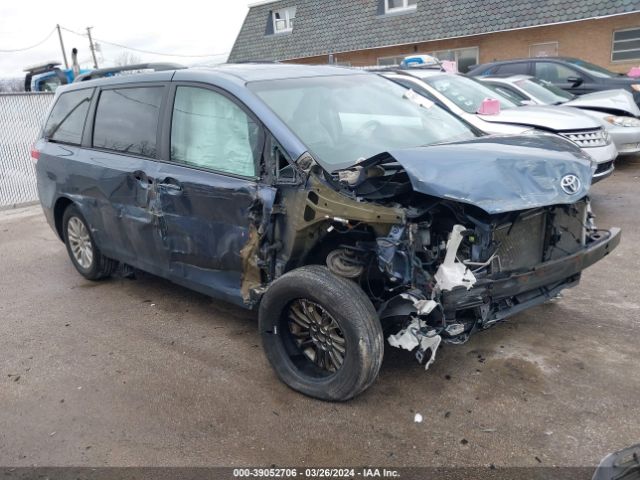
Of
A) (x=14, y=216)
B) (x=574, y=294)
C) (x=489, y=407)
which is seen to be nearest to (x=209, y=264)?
(x=489, y=407)

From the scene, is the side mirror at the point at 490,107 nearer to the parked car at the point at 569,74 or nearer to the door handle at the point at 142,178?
the parked car at the point at 569,74

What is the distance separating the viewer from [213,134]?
3854mm

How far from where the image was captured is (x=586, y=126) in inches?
264

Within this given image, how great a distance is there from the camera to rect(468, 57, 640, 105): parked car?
10742 millimetres

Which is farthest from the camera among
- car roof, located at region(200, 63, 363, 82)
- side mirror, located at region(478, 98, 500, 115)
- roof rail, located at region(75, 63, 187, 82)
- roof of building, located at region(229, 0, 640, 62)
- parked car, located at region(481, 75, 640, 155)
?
roof of building, located at region(229, 0, 640, 62)

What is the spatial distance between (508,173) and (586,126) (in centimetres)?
445

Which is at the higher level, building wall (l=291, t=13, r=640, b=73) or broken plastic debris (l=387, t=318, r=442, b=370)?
building wall (l=291, t=13, r=640, b=73)

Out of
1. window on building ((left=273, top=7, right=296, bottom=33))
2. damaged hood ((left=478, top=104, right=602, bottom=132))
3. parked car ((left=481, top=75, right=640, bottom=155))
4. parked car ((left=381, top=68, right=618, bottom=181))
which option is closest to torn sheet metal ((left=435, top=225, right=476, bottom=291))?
parked car ((left=381, top=68, right=618, bottom=181))

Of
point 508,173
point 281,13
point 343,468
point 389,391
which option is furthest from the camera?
point 281,13

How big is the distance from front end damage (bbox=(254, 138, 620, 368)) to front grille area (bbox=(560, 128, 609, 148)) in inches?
140

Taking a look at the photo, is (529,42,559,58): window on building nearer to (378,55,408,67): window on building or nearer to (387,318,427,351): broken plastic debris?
(378,55,408,67): window on building

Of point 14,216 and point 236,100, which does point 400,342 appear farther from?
point 14,216

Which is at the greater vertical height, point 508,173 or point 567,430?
point 508,173

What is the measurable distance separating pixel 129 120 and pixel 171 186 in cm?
93
